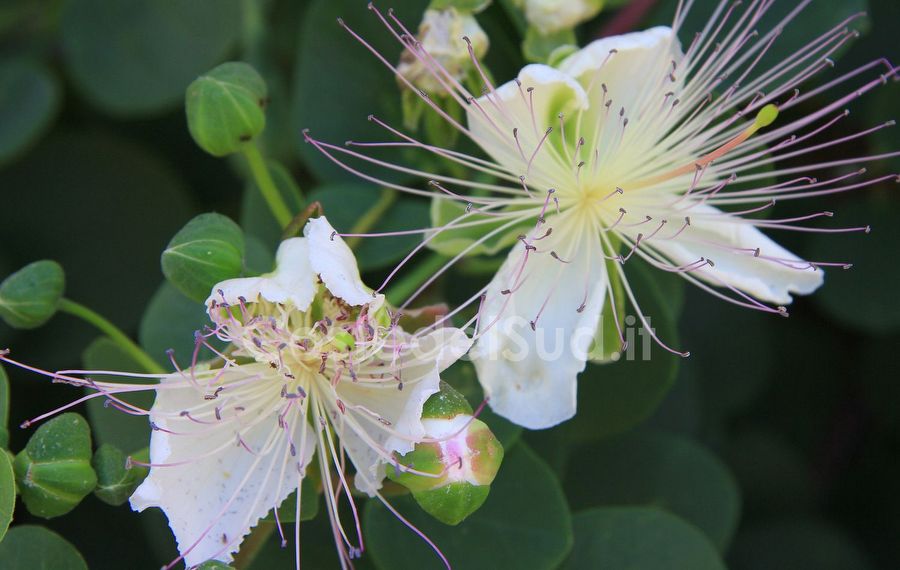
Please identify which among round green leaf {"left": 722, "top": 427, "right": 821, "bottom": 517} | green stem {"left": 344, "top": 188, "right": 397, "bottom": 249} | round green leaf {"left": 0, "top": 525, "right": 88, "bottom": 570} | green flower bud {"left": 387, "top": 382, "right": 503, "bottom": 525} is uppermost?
green stem {"left": 344, "top": 188, "right": 397, "bottom": 249}

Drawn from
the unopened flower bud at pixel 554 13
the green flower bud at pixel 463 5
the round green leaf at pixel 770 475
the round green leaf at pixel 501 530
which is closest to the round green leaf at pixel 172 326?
the round green leaf at pixel 501 530

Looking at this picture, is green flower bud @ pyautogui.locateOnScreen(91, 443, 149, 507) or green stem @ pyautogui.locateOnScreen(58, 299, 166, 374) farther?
green stem @ pyautogui.locateOnScreen(58, 299, 166, 374)

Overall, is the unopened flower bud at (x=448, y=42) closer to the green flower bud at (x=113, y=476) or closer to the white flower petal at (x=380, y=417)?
the white flower petal at (x=380, y=417)

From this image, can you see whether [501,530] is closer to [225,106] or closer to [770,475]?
[225,106]

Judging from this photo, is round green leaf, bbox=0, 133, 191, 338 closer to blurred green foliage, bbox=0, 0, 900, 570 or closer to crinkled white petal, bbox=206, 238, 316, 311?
blurred green foliage, bbox=0, 0, 900, 570

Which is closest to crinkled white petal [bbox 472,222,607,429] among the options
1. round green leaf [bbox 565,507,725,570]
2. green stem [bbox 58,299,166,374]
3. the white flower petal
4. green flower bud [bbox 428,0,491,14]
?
the white flower petal

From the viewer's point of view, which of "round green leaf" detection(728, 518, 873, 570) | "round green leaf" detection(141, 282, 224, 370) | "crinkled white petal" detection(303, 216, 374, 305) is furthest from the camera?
"round green leaf" detection(728, 518, 873, 570)

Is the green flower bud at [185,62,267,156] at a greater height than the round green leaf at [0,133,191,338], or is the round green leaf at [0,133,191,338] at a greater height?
the green flower bud at [185,62,267,156]
